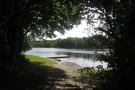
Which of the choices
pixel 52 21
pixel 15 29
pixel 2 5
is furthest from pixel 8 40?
pixel 52 21

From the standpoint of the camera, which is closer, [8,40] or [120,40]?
[120,40]

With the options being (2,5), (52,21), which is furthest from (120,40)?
(52,21)

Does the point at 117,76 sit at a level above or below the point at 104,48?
below

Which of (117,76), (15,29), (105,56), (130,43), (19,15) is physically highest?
(19,15)

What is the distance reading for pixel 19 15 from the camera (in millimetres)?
13156

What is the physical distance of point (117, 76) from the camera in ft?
21.1

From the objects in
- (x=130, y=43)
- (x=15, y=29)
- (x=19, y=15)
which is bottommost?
(x=130, y=43)

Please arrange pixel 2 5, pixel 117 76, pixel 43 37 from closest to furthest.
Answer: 1. pixel 117 76
2. pixel 2 5
3. pixel 43 37

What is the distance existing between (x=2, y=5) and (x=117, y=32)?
7.25 m

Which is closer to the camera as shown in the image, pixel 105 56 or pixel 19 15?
pixel 105 56

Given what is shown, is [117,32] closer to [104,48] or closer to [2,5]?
[104,48]

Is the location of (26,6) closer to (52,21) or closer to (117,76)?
(52,21)

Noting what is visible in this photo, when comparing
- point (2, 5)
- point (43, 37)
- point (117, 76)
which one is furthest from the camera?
point (43, 37)

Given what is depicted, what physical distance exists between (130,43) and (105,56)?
1.18m
